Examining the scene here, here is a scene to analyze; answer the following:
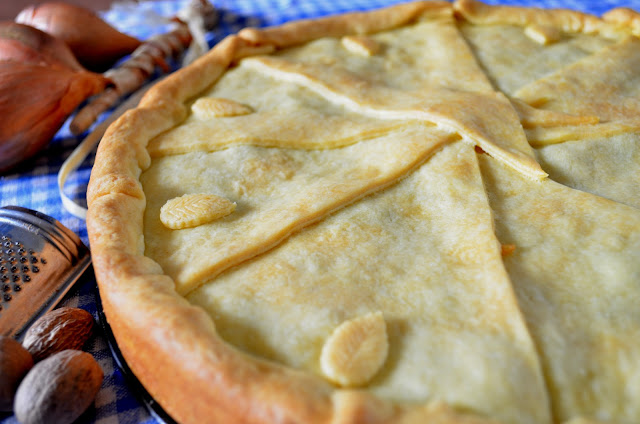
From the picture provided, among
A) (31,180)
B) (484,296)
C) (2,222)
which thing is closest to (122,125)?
(2,222)

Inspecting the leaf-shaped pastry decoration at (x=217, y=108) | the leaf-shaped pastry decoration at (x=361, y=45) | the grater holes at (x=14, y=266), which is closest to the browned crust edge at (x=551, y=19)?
the leaf-shaped pastry decoration at (x=361, y=45)

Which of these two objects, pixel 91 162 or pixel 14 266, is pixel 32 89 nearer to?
pixel 91 162

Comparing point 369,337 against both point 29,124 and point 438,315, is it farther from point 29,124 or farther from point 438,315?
point 29,124

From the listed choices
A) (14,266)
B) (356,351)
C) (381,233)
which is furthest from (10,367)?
(381,233)

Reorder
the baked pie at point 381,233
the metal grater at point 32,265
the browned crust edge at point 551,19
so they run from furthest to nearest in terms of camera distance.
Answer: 1. the browned crust edge at point 551,19
2. the metal grater at point 32,265
3. the baked pie at point 381,233

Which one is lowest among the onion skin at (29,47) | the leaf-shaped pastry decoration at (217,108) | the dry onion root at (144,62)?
the dry onion root at (144,62)

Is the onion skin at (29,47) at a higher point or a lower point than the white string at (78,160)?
higher

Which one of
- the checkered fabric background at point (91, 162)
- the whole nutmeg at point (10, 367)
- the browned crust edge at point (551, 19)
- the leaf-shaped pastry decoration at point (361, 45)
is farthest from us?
the browned crust edge at point (551, 19)

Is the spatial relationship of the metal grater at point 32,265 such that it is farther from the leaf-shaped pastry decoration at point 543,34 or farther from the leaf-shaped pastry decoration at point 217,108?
the leaf-shaped pastry decoration at point 543,34
